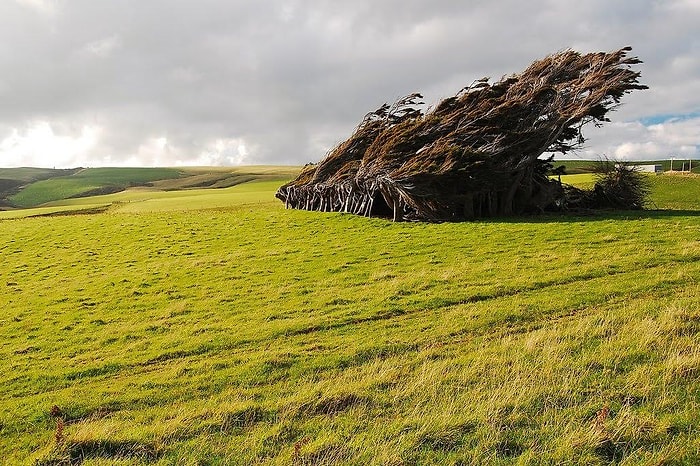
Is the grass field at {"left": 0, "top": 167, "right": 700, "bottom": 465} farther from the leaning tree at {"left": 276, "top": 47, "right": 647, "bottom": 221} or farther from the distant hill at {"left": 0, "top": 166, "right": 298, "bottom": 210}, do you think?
the distant hill at {"left": 0, "top": 166, "right": 298, "bottom": 210}

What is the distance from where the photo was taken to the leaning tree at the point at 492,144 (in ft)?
93.7

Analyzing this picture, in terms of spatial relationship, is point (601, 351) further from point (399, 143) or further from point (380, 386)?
point (399, 143)

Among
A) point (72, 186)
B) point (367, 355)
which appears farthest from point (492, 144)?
point (72, 186)

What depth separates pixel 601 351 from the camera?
30.3 ft

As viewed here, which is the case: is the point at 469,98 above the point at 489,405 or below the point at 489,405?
above

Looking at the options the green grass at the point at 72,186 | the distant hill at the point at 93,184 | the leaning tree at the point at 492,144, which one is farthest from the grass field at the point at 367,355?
the green grass at the point at 72,186

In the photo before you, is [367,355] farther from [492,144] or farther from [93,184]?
[93,184]

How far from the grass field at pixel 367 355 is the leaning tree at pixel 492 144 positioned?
6.77 m

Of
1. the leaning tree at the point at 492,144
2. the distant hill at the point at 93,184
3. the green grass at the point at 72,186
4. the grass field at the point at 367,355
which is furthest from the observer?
the distant hill at the point at 93,184

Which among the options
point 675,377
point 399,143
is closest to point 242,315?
point 675,377

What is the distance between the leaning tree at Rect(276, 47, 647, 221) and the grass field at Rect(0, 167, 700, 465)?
6771 mm

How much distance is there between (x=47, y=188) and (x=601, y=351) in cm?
13756

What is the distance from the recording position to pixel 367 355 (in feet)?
34.0

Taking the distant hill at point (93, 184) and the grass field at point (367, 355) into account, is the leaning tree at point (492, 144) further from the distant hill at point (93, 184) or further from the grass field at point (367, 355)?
the distant hill at point (93, 184)
